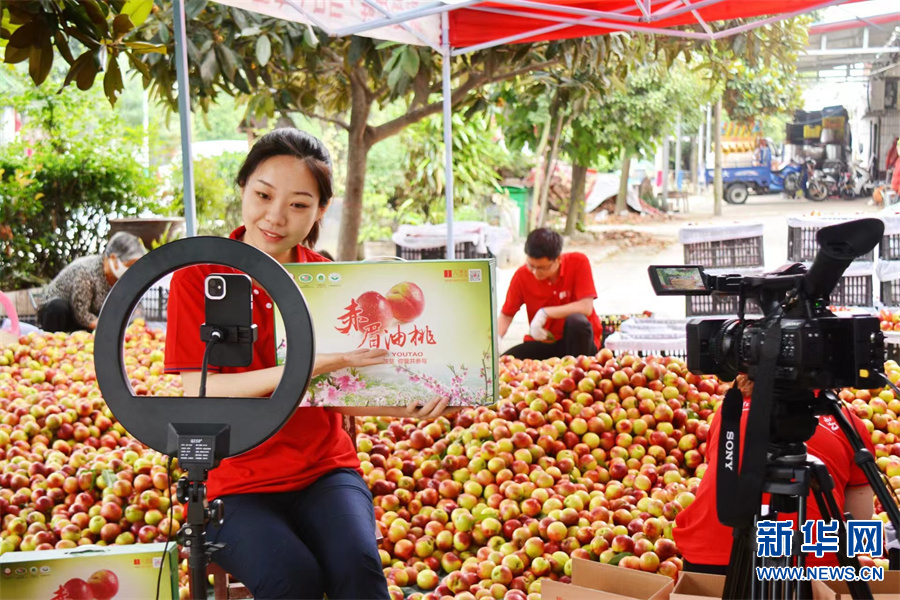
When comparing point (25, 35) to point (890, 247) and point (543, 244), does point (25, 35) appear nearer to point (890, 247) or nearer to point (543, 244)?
point (543, 244)

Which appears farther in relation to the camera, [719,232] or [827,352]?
[719,232]

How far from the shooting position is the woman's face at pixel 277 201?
169 centimetres

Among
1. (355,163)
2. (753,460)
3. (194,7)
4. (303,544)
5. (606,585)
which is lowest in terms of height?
(606,585)

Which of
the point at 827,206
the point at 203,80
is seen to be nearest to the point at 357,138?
the point at 203,80

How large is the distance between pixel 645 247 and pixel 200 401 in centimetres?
1066

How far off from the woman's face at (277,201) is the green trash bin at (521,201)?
10.2m

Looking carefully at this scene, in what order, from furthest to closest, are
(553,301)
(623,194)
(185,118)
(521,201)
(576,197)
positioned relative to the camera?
(623,194) < (521,201) < (576,197) < (553,301) < (185,118)

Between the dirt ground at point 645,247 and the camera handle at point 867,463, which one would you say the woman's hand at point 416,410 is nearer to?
the camera handle at point 867,463

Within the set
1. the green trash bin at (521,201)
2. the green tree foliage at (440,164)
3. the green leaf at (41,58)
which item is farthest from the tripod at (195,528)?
the green trash bin at (521,201)

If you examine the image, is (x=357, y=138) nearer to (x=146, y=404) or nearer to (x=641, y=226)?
(x=146, y=404)

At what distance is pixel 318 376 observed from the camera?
155 centimetres

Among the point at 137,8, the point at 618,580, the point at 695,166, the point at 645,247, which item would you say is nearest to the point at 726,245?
the point at 618,580

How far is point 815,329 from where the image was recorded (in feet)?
3.98

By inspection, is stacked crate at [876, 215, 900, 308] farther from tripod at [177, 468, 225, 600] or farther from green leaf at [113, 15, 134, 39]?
tripod at [177, 468, 225, 600]
